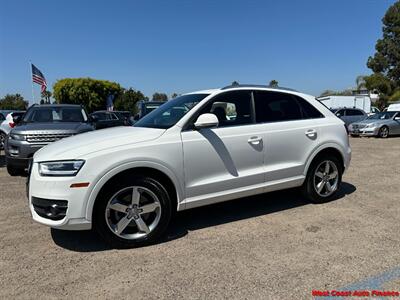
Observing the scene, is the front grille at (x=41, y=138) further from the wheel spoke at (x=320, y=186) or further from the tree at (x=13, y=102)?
the tree at (x=13, y=102)

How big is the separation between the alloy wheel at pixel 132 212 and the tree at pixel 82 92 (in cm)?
6321

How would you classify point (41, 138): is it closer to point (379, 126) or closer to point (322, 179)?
point (322, 179)

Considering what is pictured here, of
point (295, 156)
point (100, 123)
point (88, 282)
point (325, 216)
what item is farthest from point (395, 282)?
point (100, 123)

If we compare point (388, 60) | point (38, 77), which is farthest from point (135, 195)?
point (388, 60)

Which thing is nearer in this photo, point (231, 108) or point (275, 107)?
point (231, 108)

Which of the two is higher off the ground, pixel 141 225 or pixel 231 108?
pixel 231 108

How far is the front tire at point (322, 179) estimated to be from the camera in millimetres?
5117

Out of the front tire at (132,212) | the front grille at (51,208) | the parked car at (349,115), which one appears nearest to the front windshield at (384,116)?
the parked car at (349,115)

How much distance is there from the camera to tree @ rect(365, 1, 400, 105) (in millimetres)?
49781

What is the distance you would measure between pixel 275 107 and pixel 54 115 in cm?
589

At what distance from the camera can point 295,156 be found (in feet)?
15.8

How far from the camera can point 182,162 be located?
3.91 m

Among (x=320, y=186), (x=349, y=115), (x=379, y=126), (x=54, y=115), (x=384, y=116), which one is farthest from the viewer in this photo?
(x=349, y=115)

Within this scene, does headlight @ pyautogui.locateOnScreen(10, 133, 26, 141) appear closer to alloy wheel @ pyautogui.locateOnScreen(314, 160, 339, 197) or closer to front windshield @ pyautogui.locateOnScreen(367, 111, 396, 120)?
alloy wheel @ pyautogui.locateOnScreen(314, 160, 339, 197)
